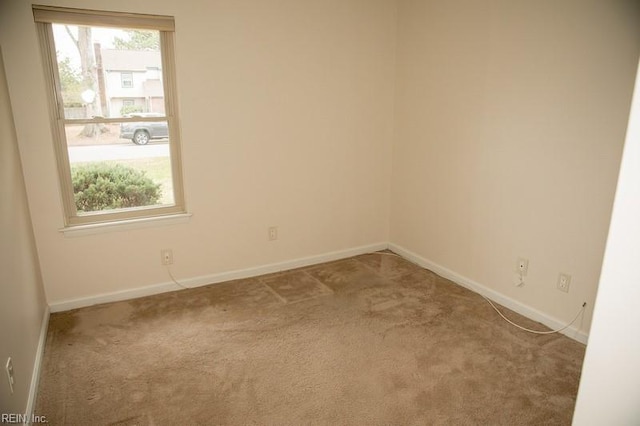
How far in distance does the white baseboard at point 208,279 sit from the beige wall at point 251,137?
51 millimetres

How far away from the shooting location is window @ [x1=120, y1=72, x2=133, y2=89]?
118 inches

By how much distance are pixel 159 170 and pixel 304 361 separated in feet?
6.21

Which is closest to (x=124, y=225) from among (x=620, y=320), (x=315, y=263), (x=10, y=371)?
(x=10, y=371)

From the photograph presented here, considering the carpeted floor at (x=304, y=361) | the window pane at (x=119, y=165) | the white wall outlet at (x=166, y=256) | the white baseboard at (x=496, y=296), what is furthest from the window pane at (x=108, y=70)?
the white baseboard at (x=496, y=296)

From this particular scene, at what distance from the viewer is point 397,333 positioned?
279 cm

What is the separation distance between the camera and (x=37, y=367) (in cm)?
233

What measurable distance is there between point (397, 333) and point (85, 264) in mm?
2350

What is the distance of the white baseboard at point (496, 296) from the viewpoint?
2.73 metres

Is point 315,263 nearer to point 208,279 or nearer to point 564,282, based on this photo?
point 208,279

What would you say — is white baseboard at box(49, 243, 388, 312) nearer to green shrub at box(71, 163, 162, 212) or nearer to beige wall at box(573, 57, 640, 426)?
green shrub at box(71, 163, 162, 212)

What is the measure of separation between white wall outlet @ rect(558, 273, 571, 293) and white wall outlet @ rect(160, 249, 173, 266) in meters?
2.91

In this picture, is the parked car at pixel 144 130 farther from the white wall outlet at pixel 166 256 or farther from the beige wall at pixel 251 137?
the white wall outlet at pixel 166 256

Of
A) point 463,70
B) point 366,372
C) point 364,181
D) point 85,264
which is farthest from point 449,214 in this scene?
point 85,264

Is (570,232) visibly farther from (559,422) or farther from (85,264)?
(85,264)
